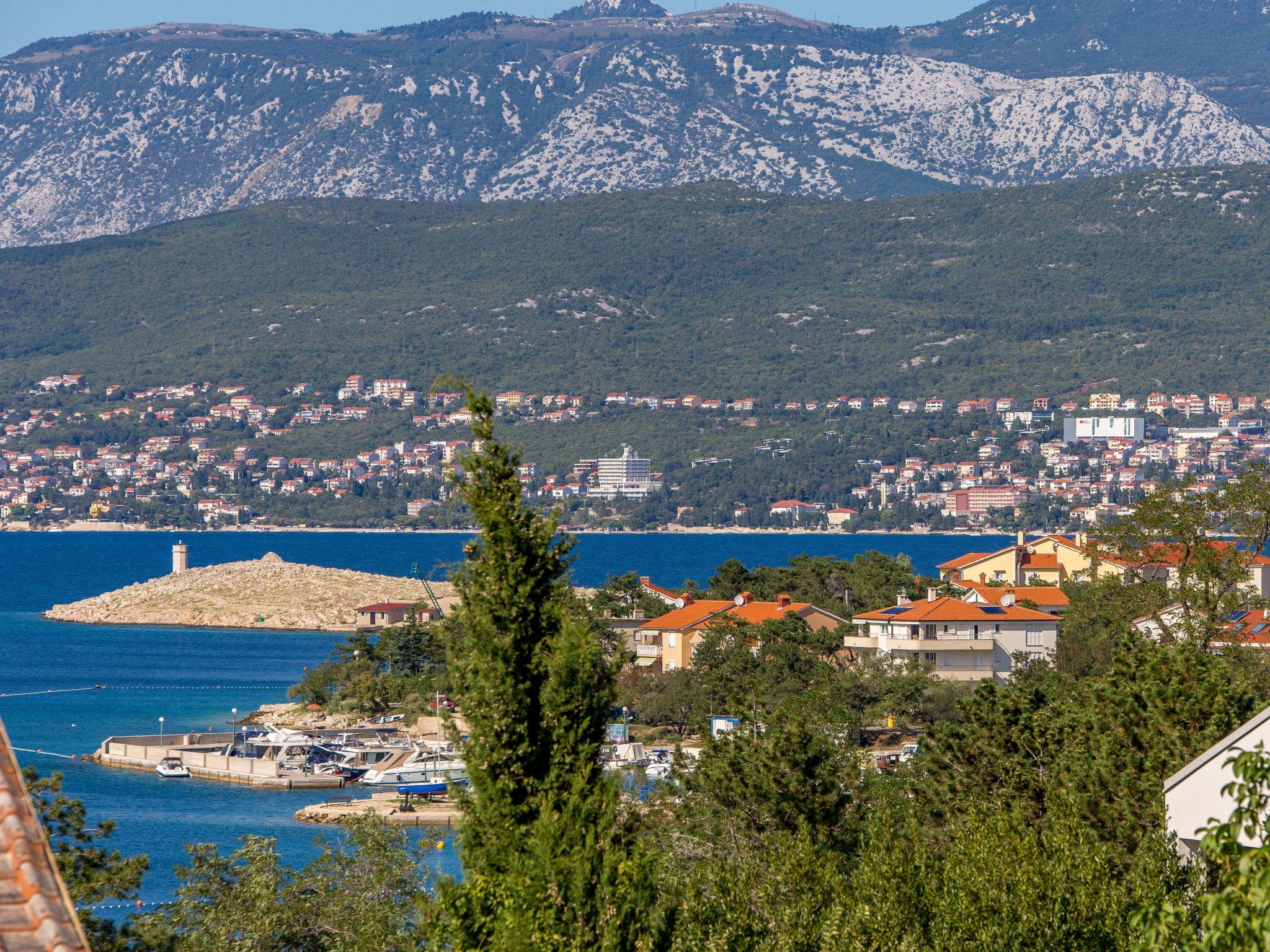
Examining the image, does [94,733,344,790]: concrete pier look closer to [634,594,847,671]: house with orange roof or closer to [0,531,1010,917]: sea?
[0,531,1010,917]: sea

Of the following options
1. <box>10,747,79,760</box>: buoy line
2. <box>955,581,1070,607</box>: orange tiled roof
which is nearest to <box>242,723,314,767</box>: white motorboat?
<box>10,747,79,760</box>: buoy line

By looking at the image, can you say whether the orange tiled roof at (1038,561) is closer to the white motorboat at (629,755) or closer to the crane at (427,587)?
the crane at (427,587)

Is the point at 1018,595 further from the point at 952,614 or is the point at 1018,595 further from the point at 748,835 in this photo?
the point at 748,835

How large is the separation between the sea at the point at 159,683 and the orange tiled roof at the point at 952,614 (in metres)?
17.8

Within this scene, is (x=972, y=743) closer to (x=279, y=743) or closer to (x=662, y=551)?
(x=279, y=743)

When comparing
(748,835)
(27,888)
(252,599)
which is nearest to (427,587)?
(748,835)

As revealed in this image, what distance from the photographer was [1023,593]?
60.1 m

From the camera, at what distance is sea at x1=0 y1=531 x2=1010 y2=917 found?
3656 centimetres

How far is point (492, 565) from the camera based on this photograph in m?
11.4

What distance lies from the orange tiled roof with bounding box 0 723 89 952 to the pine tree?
5.88 metres

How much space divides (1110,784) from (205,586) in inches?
3839

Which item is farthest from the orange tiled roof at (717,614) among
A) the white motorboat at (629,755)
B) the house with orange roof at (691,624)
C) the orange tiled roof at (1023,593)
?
the white motorboat at (629,755)

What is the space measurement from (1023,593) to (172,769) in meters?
29.7

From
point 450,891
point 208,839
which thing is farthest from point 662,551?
point 450,891
